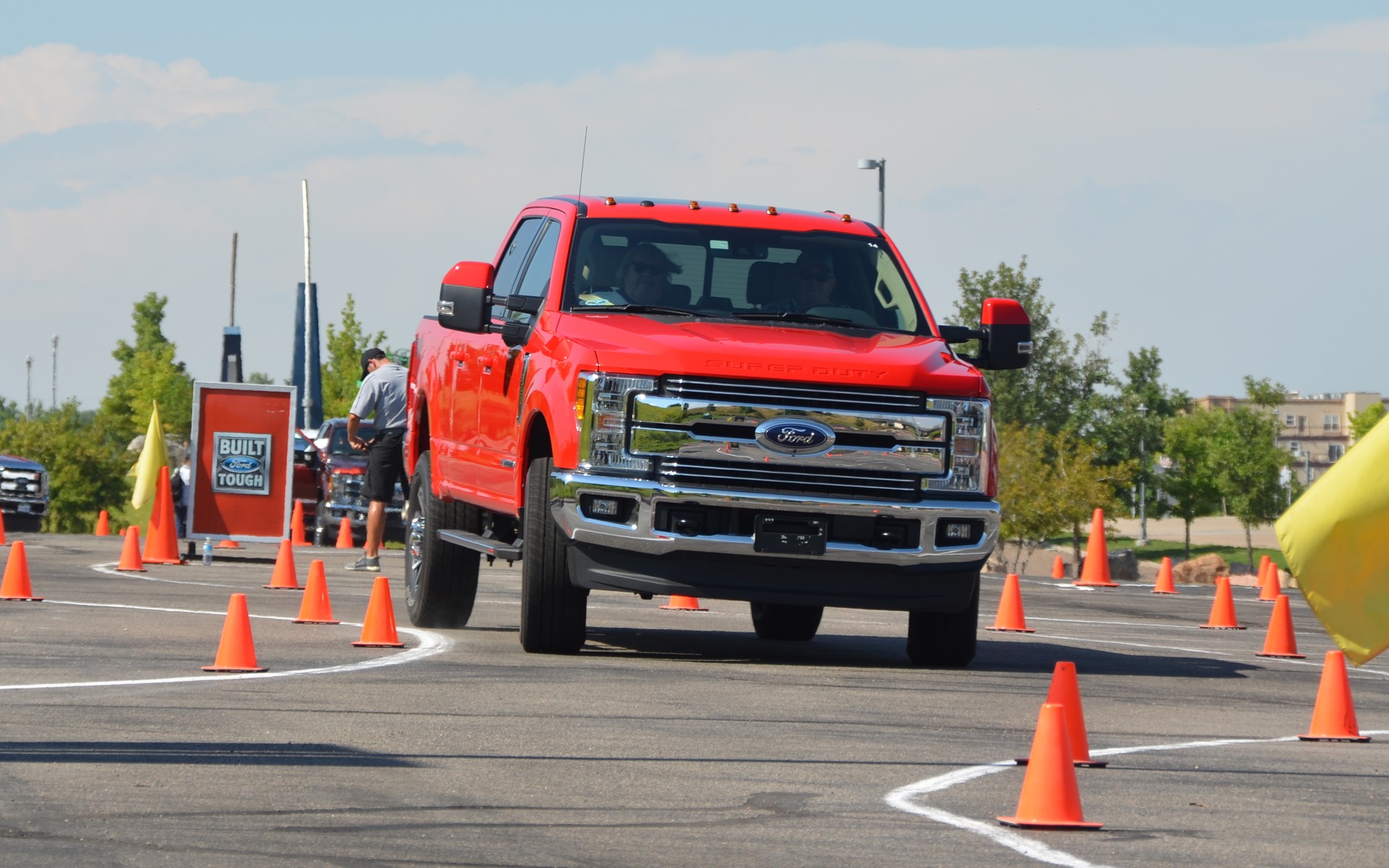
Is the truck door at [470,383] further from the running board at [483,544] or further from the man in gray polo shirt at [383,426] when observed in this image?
the man in gray polo shirt at [383,426]

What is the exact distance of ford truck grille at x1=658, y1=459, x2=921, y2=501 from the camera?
1036 cm

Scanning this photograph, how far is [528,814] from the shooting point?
6.25 metres

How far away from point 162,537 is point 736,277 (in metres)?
11.2

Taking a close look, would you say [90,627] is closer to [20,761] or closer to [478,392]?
[478,392]

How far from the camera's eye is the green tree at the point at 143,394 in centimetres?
7544

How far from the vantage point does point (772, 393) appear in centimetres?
1038

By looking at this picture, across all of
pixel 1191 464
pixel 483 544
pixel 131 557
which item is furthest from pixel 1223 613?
pixel 1191 464

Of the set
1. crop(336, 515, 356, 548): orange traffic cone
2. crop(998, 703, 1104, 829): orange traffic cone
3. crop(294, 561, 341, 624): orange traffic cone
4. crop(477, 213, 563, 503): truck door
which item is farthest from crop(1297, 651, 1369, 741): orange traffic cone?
crop(336, 515, 356, 548): orange traffic cone

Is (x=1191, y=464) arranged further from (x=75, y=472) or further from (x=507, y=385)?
(x=507, y=385)

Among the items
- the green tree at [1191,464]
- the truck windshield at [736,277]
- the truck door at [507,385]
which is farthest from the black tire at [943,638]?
the green tree at [1191,464]

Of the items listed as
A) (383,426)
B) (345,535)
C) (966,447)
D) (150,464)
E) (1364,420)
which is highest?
(1364,420)

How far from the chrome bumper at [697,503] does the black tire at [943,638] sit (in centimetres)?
93

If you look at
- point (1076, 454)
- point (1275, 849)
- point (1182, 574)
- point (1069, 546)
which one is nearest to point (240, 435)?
point (1275, 849)

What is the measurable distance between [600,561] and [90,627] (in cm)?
396
